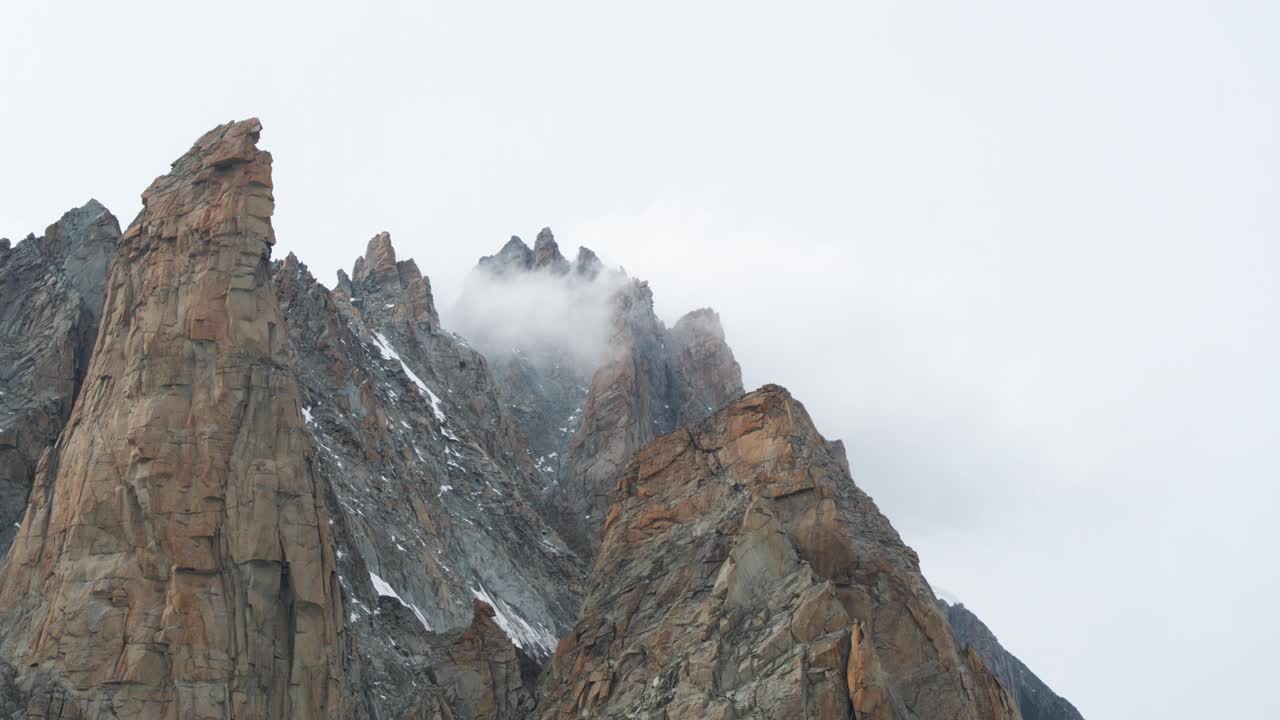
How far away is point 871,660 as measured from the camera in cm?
5497

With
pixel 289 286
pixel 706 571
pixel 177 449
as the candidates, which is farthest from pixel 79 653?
pixel 289 286

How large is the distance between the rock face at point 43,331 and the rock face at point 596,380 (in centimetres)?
6475

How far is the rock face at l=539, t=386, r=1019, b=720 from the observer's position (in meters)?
56.4

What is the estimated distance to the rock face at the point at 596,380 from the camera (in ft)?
499

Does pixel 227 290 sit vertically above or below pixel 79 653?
above

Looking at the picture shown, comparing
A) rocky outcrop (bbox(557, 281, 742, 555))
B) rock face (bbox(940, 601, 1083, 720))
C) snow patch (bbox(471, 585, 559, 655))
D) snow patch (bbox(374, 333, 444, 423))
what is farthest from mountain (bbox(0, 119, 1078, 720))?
rock face (bbox(940, 601, 1083, 720))

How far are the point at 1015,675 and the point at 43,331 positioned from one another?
12230 centimetres

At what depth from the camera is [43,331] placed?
8250cm

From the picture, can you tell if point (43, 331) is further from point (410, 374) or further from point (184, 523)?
point (410, 374)

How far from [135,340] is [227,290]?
4732 mm

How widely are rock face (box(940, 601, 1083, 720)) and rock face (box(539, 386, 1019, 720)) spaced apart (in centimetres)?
9493

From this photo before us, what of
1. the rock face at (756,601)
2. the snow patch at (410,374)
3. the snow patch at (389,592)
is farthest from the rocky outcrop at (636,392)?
the rock face at (756,601)

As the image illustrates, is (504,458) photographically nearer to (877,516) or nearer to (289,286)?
(289,286)

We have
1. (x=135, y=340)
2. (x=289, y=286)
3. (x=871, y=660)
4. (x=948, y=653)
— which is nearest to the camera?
(x=871, y=660)
